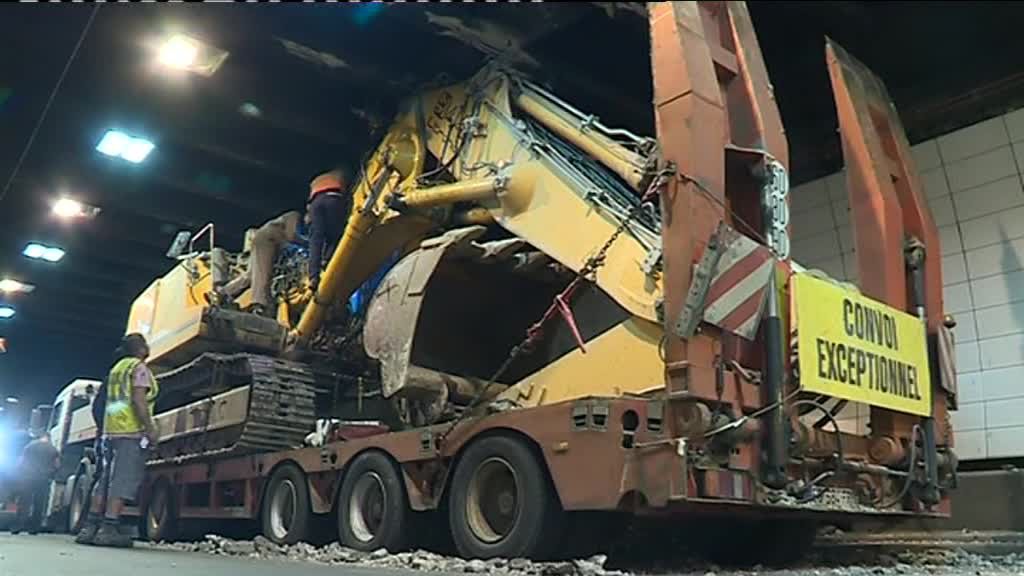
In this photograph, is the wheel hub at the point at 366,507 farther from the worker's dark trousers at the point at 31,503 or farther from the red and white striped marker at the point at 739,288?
the worker's dark trousers at the point at 31,503

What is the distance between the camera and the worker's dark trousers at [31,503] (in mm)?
13742

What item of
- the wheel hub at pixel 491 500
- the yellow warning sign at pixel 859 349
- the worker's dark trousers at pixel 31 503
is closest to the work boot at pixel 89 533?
the wheel hub at pixel 491 500

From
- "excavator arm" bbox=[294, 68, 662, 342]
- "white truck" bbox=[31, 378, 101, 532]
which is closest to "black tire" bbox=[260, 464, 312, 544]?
"excavator arm" bbox=[294, 68, 662, 342]

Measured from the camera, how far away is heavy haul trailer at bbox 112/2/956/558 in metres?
5.05

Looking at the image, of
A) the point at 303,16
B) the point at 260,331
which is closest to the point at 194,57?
the point at 303,16

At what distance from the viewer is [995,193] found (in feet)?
28.0

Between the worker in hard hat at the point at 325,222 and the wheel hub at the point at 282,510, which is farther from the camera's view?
the worker in hard hat at the point at 325,222

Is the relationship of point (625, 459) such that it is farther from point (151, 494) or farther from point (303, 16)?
point (151, 494)

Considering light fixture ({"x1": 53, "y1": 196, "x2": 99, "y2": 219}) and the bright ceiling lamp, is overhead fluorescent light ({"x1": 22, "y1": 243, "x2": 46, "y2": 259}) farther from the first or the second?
the bright ceiling lamp

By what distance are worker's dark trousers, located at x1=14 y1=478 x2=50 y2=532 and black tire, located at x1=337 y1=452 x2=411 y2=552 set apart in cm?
860

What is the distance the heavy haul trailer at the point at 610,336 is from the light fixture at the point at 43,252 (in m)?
7.98

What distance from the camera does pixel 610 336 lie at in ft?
19.2

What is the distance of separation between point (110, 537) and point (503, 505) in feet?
12.6

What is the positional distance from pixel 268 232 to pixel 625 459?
586 cm
